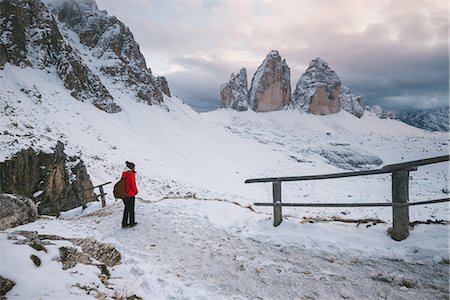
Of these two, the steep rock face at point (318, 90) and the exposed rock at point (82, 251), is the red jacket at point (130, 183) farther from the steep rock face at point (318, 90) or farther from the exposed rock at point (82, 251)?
the steep rock face at point (318, 90)

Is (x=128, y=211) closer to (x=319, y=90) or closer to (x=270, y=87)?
(x=270, y=87)

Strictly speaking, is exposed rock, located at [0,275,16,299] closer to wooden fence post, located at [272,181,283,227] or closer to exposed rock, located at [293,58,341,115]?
wooden fence post, located at [272,181,283,227]

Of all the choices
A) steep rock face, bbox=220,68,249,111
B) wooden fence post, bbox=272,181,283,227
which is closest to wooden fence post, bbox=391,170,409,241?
wooden fence post, bbox=272,181,283,227

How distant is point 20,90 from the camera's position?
28406 millimetres

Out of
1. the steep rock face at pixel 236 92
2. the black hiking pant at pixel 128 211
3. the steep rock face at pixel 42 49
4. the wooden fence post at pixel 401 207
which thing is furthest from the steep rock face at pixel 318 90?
the wooden fence post at pixel 401 207

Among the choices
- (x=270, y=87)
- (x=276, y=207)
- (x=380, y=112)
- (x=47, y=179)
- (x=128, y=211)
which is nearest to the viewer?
(x=276, y=207)

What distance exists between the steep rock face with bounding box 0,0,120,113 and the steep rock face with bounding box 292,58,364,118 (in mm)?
109671

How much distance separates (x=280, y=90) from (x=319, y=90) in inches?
774

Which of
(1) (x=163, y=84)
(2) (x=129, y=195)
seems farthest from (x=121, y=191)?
(1) (x=163, y=84)

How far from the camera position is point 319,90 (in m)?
129

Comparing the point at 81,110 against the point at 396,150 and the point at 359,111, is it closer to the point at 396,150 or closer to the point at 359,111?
the point at 396,150

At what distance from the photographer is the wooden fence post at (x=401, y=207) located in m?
4.70

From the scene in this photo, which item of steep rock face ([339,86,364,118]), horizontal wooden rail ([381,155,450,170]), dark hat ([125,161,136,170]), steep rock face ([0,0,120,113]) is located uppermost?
steep rock face ([339,86,364,118])

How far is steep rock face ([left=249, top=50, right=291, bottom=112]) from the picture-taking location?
12719 centimetres
